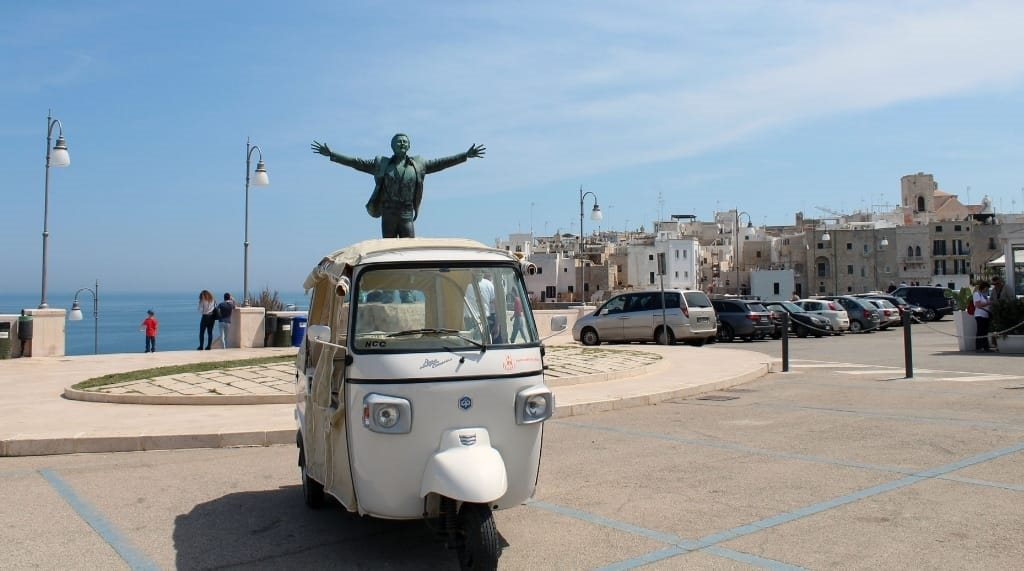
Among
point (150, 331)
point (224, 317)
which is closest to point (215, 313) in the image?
point (224, 317)

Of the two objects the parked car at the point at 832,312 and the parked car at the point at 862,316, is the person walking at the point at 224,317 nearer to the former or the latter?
the parked car at the point at 832,312

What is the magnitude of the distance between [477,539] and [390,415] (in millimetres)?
920

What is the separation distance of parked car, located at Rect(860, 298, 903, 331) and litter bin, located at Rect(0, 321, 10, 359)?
106 ft

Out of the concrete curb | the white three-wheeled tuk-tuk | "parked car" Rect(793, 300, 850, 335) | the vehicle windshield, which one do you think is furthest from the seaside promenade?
"parked car" Rect(793, 300, 850, 335)

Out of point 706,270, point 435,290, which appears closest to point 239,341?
point 435,290

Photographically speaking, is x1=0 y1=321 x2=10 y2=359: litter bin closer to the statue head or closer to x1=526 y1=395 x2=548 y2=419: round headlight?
the statue head

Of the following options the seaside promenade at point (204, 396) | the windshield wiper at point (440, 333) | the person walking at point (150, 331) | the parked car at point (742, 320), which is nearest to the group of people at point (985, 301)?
the seaside promenade at point (204, 396)

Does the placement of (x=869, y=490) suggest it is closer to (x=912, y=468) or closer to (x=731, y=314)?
(x=912, y=468)

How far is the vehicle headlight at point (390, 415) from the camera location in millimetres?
5477

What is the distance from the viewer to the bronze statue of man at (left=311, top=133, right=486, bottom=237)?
45.9ft

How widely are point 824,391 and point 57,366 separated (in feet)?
50.4

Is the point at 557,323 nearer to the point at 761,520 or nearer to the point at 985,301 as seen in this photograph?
the point at 761,520

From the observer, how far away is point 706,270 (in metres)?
136

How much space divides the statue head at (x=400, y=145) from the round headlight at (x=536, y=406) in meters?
8.77
